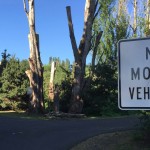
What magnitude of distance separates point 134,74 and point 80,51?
94.6ft

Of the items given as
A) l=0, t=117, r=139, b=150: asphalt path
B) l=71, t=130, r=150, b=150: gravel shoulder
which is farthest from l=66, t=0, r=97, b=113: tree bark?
l=71, t=130, r=150, b=150: gravel shoulder

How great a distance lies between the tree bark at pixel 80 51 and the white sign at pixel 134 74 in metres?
28.0

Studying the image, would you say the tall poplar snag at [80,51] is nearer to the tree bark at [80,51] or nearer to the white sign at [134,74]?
the tree bark at [80,51]

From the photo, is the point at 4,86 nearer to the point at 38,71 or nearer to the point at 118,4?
the point at 38,71

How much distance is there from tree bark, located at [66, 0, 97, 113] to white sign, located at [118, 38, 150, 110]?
2804 cm

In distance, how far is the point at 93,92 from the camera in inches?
1300

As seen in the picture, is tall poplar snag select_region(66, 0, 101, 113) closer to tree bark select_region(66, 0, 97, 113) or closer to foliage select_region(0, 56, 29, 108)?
tree bark select_region(66, 0, 97, 113)

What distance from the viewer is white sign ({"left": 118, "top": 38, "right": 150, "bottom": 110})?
2342 millimetres

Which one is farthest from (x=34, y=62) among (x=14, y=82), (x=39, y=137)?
(x=39, y=137)

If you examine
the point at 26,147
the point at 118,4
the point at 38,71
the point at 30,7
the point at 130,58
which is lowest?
the point at 26,147

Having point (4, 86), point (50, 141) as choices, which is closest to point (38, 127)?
point (50, 141)

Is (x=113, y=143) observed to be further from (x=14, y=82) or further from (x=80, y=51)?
(x=14, y=82)

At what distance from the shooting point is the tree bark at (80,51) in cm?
3053

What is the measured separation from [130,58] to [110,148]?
34.4ft
